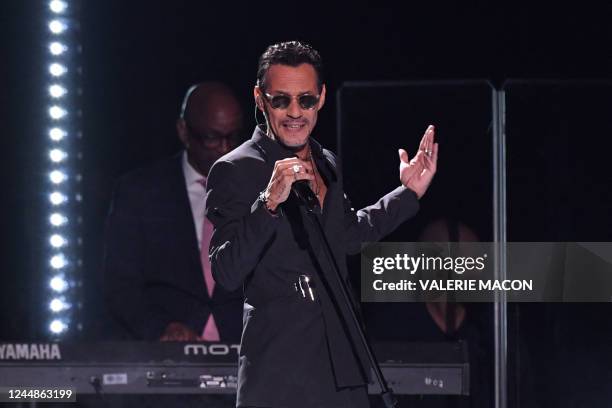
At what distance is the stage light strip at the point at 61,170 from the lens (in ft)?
15.7

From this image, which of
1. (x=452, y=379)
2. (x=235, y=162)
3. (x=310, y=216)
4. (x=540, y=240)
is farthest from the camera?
(x=540, y=240)

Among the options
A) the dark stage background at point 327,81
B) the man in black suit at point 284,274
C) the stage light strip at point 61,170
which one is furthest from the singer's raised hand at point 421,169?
the stage light strip at point 61,170

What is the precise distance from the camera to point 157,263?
4832 mm

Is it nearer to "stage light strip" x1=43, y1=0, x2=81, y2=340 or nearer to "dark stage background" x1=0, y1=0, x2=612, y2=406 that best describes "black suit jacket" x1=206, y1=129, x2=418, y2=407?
"dark stage background" x1=0, y1=0, x2=612, y2=406

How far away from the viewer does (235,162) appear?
2.84 m

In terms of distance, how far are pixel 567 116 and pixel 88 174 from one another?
222cm

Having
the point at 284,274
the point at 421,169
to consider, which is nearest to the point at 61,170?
the point at 421,169

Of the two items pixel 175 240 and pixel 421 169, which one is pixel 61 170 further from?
pixel 421 169

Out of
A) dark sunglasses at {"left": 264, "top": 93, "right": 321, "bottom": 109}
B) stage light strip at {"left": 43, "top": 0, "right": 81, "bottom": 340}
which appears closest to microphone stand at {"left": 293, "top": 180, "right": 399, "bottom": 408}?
dark sunglasses at {"left": 264, "top": 93, "right": 321, "bottom": 109}

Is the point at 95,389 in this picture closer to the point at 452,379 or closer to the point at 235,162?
the point at 452,379

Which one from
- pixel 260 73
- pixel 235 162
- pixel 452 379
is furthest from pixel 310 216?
pixel 452 379

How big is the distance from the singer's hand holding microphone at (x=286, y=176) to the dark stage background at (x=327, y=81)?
213cm

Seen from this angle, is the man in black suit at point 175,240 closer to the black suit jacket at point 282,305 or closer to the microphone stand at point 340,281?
the black suit jacket at point 282,305

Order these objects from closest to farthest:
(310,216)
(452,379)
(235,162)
Answer: (310,216)
(235,162)
(452,379)
